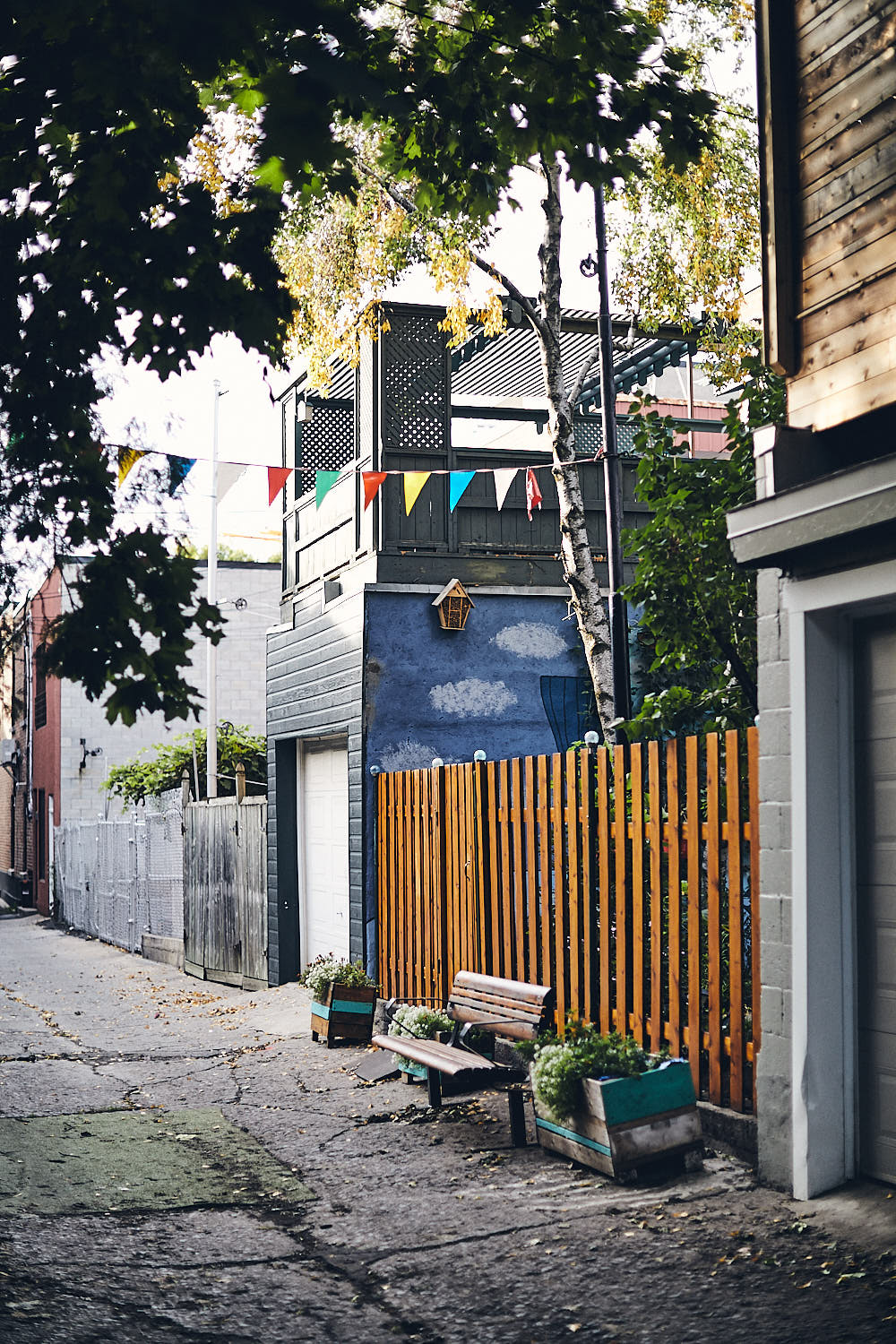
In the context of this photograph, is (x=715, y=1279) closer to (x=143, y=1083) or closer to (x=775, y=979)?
(x=775, y=979)

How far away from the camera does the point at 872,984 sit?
5930 millimetres

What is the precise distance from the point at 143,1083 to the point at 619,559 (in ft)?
18.3

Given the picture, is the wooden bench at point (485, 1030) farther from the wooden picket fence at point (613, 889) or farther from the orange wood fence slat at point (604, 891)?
the orange wood fence slat at point (604, 891)

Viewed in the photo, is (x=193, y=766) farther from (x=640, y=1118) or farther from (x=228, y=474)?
(x=640, y=1118)

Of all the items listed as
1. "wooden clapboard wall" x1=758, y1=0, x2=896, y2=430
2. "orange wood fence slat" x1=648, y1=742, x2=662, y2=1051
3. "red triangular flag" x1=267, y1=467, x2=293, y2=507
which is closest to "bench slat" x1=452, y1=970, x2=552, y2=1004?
"orange wood fence slat" x1=648, y1=742, x2=662, y2=1051

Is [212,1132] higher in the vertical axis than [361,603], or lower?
lower

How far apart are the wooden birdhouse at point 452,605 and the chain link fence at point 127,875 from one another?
715cm

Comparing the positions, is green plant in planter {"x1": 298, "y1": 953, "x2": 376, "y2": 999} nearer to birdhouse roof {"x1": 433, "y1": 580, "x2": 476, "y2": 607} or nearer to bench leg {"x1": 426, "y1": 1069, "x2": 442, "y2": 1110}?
bench leg {"x1": 426, "y1": 1069, "x2": 442, "y2": 1110}

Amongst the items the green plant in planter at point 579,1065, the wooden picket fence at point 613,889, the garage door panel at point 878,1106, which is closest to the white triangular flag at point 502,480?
the wooden picket fence at point 613,889

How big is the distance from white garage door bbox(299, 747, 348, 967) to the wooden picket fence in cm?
269

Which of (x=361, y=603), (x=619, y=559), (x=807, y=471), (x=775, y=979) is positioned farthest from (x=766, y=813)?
(x=361, y=603)

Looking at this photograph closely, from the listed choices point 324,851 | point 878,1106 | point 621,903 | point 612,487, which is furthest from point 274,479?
point 878,1106

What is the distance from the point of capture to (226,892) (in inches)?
661

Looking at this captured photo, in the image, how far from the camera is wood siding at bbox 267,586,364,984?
12758 mm
